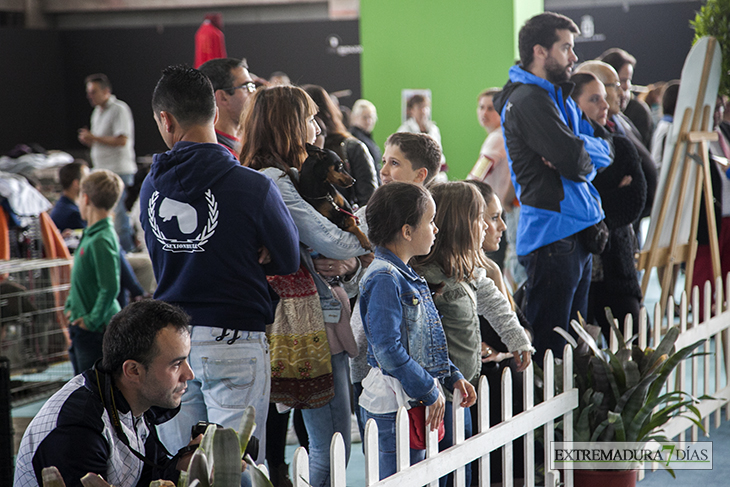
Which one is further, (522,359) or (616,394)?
(616,394)

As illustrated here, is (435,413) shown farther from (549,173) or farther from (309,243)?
(549,173)

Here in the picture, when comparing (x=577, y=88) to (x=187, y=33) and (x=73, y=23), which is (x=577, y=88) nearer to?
(x=187, y=33)

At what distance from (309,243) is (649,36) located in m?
10.9

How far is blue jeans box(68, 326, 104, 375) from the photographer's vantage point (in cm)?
375

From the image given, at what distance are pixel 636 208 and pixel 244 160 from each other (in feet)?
6.42

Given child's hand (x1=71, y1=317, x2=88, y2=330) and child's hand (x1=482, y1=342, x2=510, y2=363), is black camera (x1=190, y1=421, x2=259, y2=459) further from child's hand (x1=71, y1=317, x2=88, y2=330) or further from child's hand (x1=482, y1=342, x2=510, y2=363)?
child's hand (x1=71, y1=317, x2=88, y2=330)

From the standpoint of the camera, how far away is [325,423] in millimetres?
2348

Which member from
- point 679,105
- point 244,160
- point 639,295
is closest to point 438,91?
point 679,105

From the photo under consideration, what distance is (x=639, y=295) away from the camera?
143 inches

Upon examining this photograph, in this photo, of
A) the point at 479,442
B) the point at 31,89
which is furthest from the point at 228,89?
the point at 31,89

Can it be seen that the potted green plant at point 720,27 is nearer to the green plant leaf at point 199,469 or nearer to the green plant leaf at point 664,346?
the green plant leaf at point 664,346

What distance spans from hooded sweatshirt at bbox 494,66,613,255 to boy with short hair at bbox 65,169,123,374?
6.16 feet

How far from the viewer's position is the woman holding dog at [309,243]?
2256 mm

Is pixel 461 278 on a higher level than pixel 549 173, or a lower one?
lower
